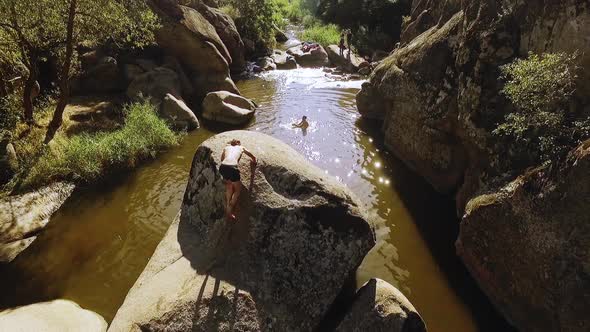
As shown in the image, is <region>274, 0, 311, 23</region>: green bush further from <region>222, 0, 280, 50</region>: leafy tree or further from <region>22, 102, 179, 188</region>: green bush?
<region>22, 102, 179, 188</region>: green bush

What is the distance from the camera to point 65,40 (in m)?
14.7

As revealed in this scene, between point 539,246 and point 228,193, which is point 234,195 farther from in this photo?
point 539,246

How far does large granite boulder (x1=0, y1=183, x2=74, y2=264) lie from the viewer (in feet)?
34.8

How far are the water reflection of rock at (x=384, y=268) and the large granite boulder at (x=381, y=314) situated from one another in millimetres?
2160

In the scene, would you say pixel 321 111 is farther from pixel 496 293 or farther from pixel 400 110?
pixel 496 293

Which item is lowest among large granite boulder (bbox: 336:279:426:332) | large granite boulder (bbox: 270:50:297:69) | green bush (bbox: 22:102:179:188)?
green bush (bbox: 22:102:179:188)

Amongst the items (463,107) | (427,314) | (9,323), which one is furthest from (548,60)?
(9,323)

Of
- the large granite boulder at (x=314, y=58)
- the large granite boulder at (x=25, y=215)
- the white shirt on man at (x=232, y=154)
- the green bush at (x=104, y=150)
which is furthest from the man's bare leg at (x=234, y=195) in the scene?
the large granite boulder at (x=314, y=58)

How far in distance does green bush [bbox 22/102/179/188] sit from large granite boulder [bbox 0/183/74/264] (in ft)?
1.83

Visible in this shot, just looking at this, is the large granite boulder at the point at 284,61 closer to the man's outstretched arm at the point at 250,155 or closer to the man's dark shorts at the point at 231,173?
the man's outstretched arm at the point at 250,155

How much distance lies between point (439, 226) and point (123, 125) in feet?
46.4

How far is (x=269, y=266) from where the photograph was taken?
7629mm

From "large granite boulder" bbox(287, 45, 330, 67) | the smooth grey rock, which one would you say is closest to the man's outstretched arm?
the smooth grey rock

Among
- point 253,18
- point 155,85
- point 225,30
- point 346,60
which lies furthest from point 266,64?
point 155,85
